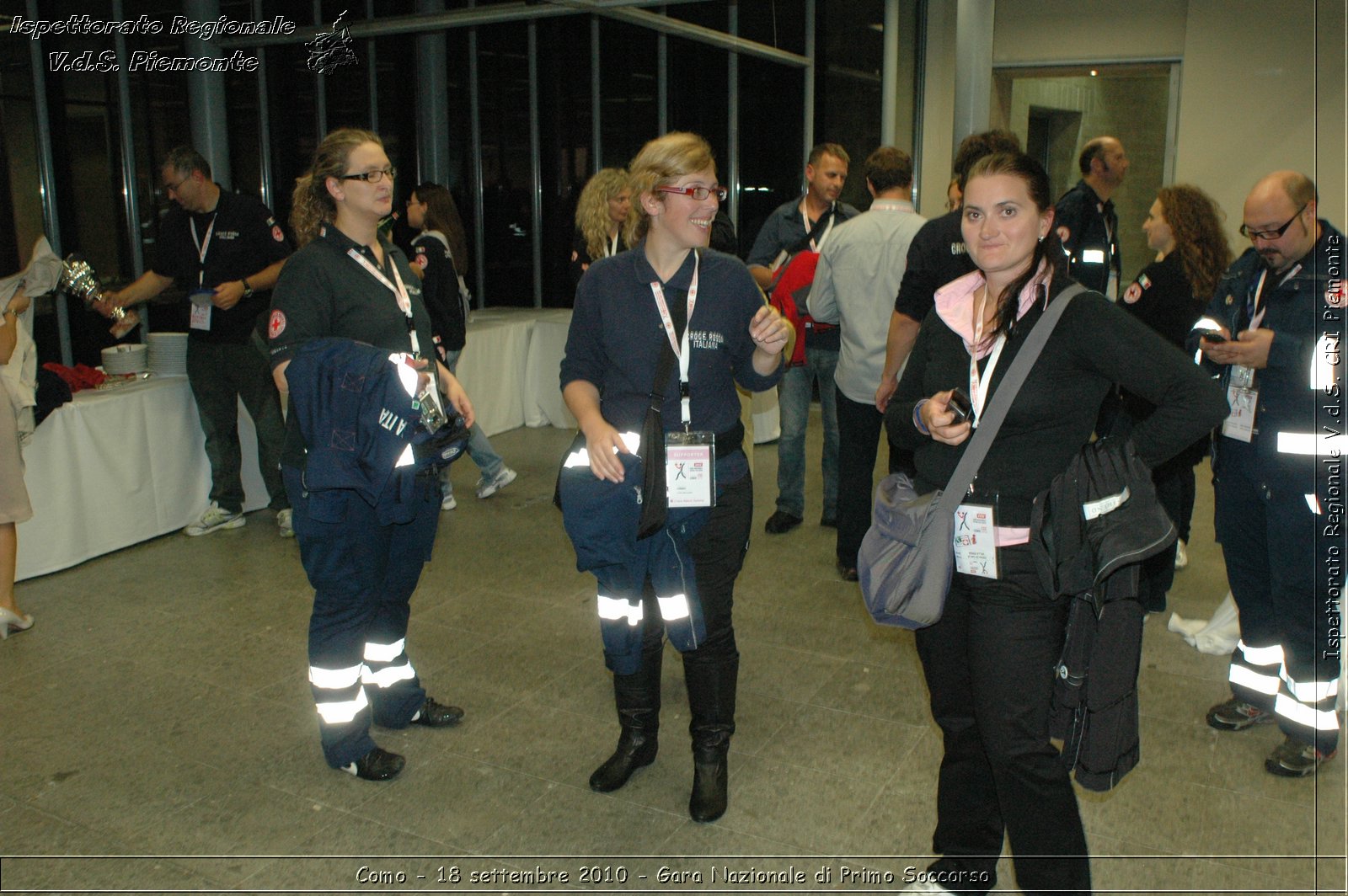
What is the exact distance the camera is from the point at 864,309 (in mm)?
4758

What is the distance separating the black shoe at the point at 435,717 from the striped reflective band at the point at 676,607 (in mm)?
1060

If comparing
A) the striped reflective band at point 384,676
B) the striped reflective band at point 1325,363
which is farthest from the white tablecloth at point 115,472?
the striped reflective band at point 1325,363

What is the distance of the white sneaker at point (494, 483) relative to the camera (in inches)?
249

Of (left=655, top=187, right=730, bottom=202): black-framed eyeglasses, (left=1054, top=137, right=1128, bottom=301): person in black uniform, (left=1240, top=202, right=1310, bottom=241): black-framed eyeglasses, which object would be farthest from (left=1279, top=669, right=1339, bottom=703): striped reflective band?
(left=1054, top=137, right=1128, bottom=301): person in black uniform

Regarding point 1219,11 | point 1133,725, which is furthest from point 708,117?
point 1133,725

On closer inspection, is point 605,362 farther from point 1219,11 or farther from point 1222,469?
point 1219,11

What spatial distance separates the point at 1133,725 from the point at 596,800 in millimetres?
1508

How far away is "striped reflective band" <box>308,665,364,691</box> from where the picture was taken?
3078 millimetres

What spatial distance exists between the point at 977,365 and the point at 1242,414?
149 cm

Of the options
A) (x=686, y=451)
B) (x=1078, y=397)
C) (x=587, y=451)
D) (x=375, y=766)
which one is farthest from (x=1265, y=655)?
(x=375, y=766)

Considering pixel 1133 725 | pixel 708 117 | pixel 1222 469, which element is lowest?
pixel 1133 725

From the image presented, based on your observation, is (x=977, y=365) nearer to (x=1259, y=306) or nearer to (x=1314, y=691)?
(x=1259, y=306)

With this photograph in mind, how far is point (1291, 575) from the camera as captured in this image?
3061 mm

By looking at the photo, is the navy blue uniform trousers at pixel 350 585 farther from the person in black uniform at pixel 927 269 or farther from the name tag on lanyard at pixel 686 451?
the person in black uniform at pixel 927 269
